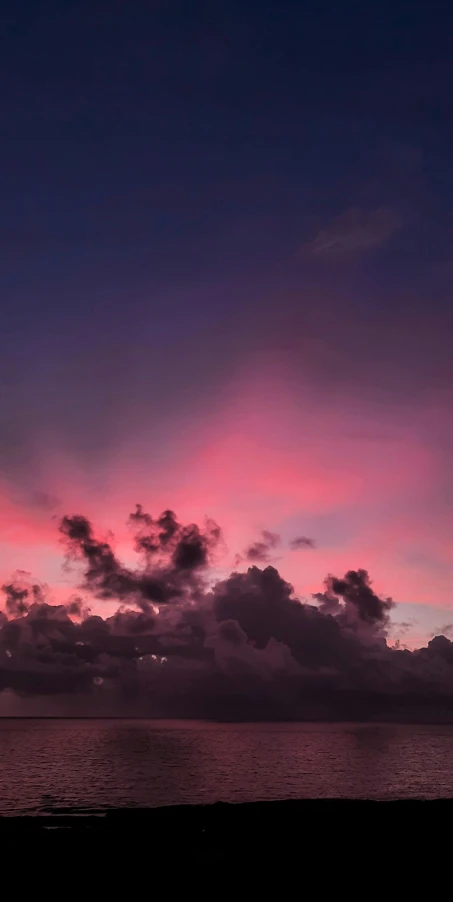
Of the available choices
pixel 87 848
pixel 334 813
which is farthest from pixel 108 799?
pixel 87 848

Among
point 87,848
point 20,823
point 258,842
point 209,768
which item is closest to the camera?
point 87,848

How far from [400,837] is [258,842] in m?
11.5

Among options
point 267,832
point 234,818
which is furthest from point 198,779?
point 267,832

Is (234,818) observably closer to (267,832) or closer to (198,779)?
(267,832)

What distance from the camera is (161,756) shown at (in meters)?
168

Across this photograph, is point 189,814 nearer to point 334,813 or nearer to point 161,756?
point 334,813

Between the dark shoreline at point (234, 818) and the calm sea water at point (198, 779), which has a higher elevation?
the dark shoreline at point (234, 818)

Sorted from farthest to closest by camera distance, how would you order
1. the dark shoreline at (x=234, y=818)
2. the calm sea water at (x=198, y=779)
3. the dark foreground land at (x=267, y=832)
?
the calm sea water at (x=198, y=779) < the dark shoreline at (x=234, y=818) < the dark foreground land at (x=267, y=832)

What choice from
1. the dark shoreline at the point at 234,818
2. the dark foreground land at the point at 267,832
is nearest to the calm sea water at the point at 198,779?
the dark shoreline at the point at 234,818

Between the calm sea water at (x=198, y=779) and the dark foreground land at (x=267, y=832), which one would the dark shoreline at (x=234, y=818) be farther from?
the calm sea water at (x=198, y=779)

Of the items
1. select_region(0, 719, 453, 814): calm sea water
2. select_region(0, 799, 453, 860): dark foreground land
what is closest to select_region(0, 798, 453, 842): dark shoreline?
select_region(0, 799, 453, 860): dark foreground land

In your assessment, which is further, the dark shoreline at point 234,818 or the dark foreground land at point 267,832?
the dark shoreline at point 234,818

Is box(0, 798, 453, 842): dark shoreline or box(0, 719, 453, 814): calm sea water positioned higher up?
box(0, 798, 453, 842): dark shoreline

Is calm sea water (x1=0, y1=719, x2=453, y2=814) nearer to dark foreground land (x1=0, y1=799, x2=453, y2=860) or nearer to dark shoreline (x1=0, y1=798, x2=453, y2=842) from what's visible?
dark shoreline (x1=0, y1=798, x2=453, y2=842)
